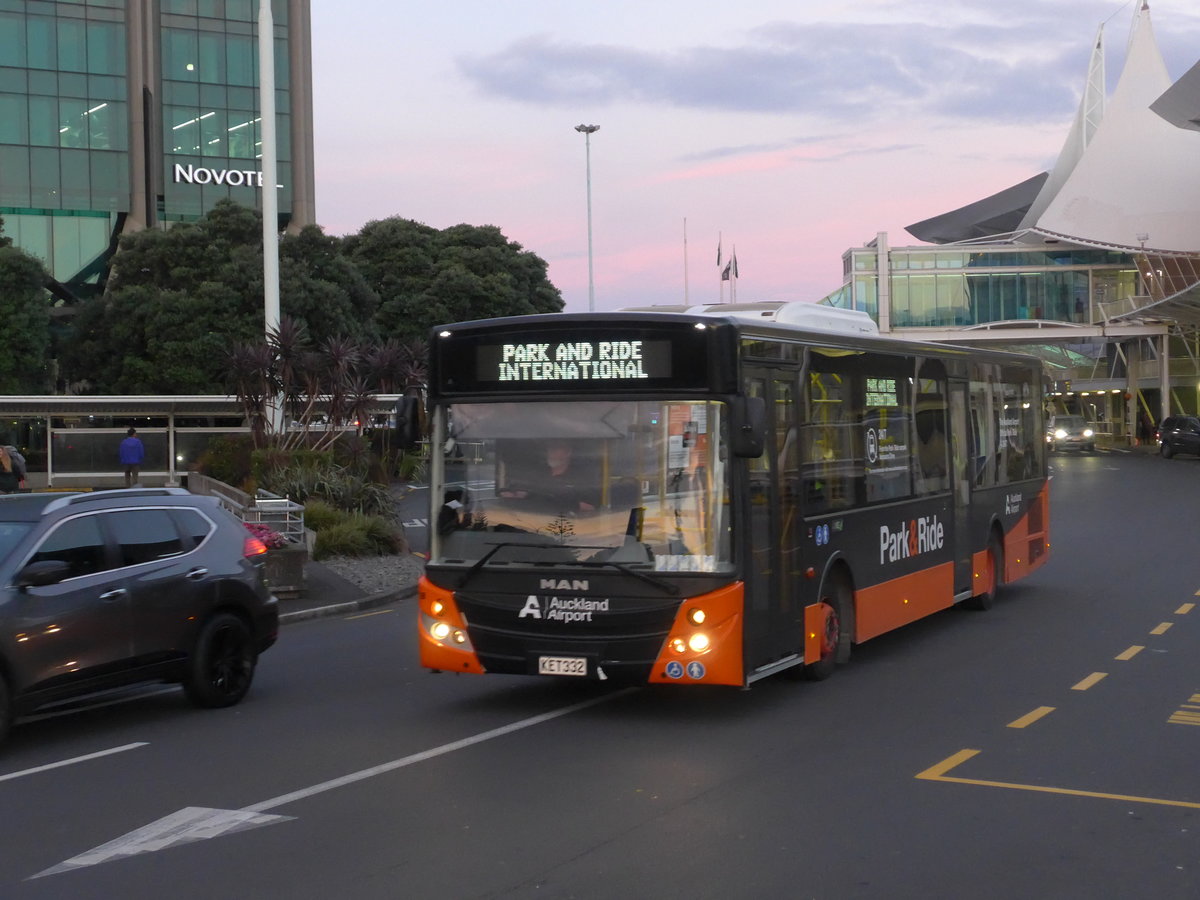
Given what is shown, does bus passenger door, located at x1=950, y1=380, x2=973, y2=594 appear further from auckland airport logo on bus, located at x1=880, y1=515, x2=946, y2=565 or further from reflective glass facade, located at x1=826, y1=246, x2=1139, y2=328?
reflective glass facade, located at x1=826, y1=246, x2=1139, y2=328

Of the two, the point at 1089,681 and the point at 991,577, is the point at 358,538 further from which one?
the point at 1089,681

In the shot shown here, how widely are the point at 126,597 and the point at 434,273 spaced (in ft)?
187

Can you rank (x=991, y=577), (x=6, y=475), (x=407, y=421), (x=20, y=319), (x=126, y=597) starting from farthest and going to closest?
1. (x=20, y=319)
2. (x=6, y=475)
3. (x=991, y=577)
4. (x=407, y=421)
5. (x=126, y=597)

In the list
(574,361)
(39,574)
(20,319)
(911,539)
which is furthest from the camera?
(20,319)

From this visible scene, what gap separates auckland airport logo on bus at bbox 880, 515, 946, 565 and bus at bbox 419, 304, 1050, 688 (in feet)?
3.66

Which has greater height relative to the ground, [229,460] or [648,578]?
[229,460]

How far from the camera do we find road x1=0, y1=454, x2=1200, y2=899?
631cm

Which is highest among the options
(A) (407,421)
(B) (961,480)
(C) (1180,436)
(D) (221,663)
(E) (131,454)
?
(A) (407,421)

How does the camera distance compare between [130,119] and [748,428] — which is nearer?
[748,428]

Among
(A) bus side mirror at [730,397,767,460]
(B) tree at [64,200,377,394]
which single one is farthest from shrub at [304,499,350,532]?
(B) tree at [64,200,377,394]

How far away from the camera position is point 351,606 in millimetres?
17656

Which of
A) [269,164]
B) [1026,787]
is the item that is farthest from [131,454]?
[1026,787]

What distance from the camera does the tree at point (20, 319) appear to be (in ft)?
158

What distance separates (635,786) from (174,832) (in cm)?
247
